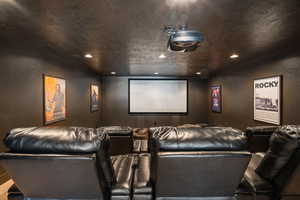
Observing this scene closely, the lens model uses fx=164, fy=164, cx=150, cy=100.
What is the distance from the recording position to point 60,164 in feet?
3.34

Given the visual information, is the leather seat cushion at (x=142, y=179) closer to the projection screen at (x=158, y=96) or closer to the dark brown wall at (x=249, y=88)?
the dark brown wall at (x=249, y=88)

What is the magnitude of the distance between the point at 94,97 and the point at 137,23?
4711mm

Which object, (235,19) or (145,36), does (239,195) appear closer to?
(235,19)

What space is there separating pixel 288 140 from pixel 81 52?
358 cm

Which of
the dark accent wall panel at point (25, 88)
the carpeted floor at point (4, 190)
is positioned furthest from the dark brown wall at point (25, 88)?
the carpeted floor at point (4, 190)

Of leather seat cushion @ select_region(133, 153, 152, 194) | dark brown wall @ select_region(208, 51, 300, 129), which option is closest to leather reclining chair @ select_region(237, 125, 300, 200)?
leather seat cushion @ select_region(133, 153, 152, 194)

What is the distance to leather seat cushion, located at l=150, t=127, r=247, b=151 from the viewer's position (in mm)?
1094

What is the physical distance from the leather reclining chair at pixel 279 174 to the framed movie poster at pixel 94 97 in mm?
5503

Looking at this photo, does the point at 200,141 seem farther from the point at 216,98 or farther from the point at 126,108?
the point at 126,108

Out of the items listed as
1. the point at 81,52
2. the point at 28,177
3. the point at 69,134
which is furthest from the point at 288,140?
the point at 81,52

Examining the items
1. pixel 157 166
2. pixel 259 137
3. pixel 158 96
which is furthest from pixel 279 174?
pixel 158 96

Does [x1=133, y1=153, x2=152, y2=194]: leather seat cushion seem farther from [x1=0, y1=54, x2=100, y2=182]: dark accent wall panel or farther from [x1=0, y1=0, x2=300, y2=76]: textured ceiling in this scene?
[x1=0, y1=54, x2=100, y2=182]: dark accent wall panel

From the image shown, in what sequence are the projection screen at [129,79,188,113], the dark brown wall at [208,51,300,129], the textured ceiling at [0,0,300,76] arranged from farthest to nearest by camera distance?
1. the projection screen at [129,79,188,113]
2. the dark brown wall at [208,51,300,129]
3. the textured ceiling at [0,0,300,76]

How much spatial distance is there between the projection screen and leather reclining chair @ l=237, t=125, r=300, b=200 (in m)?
6.08
